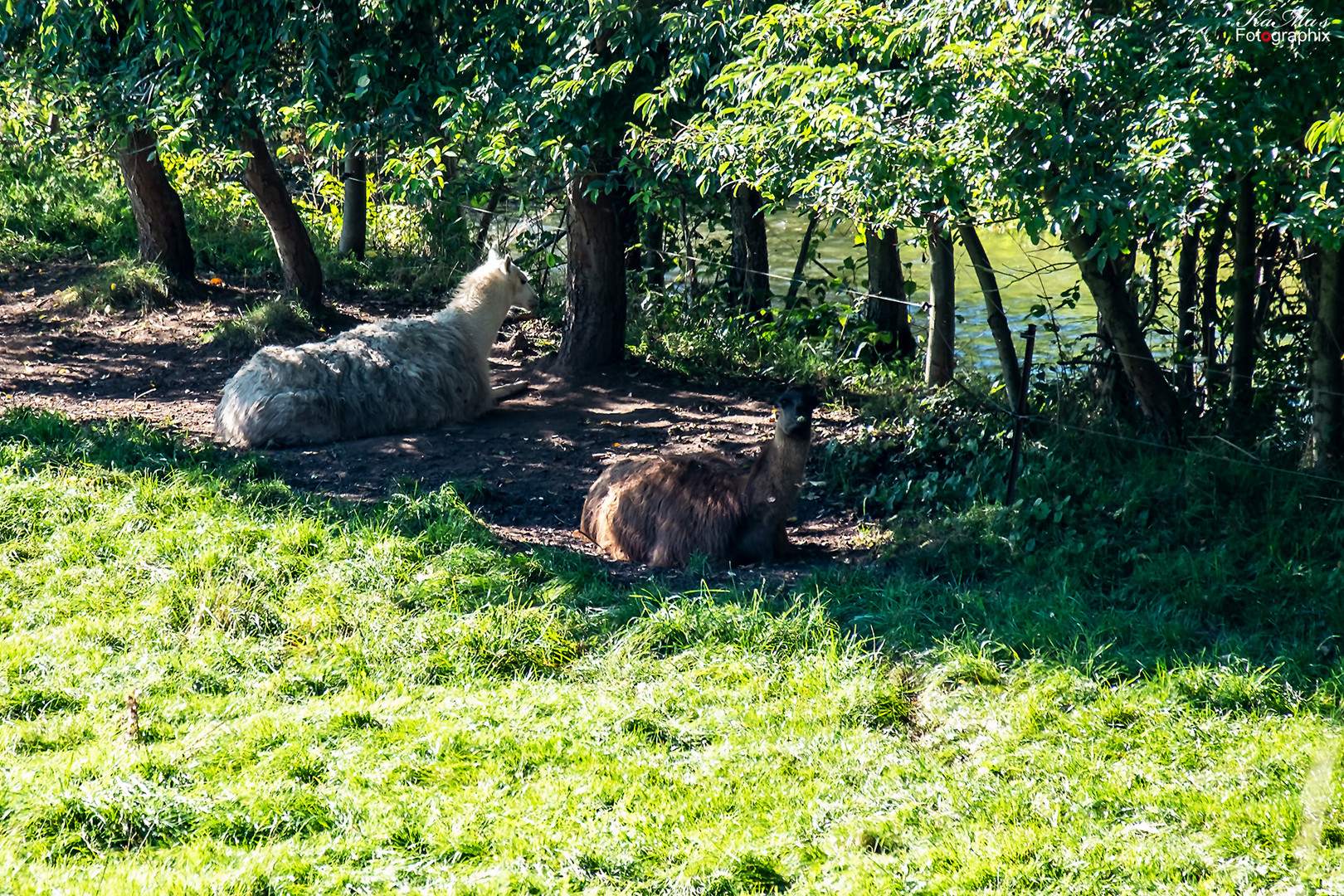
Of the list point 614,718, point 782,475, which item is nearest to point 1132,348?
point 782,475

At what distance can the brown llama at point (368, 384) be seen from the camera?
889cm

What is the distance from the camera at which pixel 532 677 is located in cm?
538

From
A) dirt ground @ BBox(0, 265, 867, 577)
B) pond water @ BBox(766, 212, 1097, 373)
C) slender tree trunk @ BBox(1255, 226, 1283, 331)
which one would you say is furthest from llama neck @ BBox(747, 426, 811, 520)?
pond water @ BBox(766, 212, 1097, 373)

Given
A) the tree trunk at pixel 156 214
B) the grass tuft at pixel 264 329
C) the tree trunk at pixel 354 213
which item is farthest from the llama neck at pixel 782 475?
the tree trunk at pixel 354 213

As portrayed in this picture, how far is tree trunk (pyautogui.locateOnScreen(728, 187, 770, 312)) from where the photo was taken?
11734 millimetres

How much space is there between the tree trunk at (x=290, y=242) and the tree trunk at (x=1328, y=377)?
9114 millimetres

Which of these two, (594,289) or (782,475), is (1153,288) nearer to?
(782,475)

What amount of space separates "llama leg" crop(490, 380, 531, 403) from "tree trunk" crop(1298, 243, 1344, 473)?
6.09 metres

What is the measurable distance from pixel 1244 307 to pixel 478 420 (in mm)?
5632

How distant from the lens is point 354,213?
48.5ft

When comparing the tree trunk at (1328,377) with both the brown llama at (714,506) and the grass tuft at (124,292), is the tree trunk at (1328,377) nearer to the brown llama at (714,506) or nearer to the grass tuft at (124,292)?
the brown llama at (714,506)

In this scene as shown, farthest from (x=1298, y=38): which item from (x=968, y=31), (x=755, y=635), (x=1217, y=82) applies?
(x=755, y=635)

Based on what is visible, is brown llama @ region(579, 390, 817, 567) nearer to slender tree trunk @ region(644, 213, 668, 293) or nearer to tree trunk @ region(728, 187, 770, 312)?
tree trunk @ region(728, 187, 770, 312)

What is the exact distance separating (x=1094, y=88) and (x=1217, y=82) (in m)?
0.60
